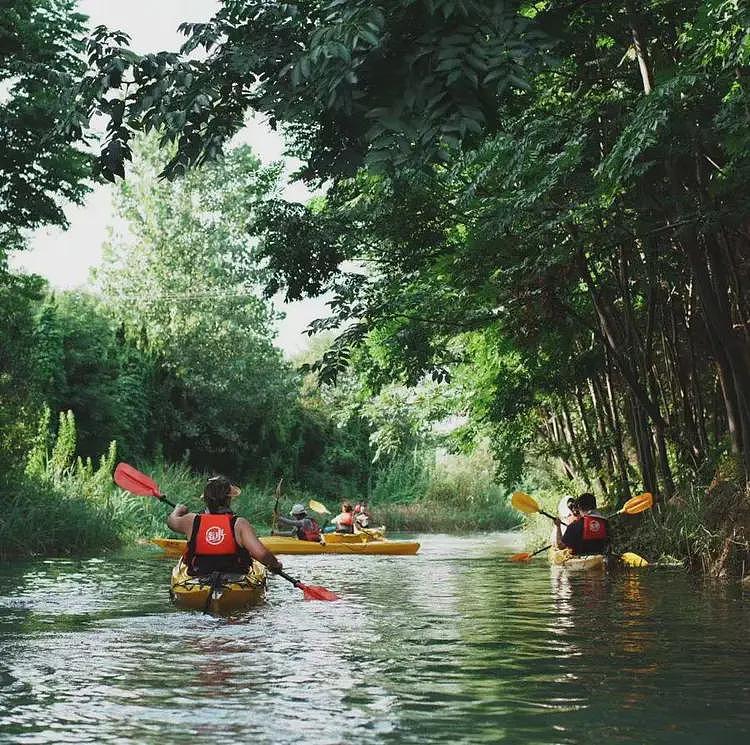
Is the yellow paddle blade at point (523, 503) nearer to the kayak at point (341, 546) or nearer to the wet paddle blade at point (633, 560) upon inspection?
the wet paddle blade at point (633, 560)

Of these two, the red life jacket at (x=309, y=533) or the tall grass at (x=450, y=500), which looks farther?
the tall grass at (x=450, y=500)

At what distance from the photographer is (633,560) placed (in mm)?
13828

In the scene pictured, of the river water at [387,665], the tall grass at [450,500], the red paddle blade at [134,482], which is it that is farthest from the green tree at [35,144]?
the tall grass at [450,500]

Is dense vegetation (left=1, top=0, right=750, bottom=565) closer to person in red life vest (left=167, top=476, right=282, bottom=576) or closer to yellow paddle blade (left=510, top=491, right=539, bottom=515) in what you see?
yellow paddle blade (left=510, top=491, right=539, bottom=515)

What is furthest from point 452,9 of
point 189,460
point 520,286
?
point 189,460

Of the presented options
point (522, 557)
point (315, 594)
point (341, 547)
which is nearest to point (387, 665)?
point (315, 594)

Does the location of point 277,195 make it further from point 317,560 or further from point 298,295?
point 317,560

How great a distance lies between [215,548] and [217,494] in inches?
18.5

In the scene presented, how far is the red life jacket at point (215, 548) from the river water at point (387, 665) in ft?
1.41

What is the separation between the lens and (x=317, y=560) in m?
18.2

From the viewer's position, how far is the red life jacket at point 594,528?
1450 centimetres

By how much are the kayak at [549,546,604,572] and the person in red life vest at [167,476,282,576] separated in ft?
17.6

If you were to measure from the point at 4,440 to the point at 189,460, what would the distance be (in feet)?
54.1

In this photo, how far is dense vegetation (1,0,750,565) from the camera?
486 cm
